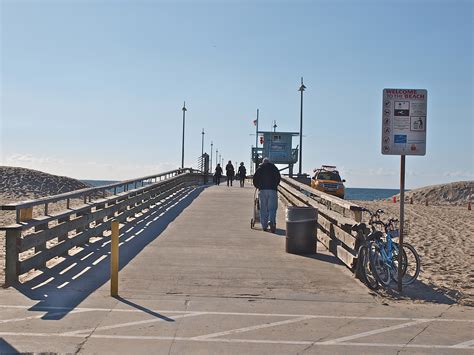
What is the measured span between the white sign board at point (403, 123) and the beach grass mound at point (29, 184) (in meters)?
31.3

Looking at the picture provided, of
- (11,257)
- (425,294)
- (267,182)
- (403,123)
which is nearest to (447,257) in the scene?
(267,182)

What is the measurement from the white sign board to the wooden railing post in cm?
552

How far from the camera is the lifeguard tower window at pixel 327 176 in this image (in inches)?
1533

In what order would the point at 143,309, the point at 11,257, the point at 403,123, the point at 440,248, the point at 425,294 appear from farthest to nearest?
the point at 440,248 → the point at 425,294 → the point at 403,123 → the point at 11,257 → the point at 143,309

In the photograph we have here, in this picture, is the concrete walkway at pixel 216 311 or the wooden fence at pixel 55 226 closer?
the concrete walkway at pixel 216 311

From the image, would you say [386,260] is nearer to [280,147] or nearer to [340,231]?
[340,231]

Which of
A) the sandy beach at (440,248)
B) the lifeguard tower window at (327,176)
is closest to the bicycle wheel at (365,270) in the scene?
the sandy beach at (440,248)

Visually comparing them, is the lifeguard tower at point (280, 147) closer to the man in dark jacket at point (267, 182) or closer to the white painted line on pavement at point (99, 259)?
the man in dark jacket at point (267, 182)

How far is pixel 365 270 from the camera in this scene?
33.4ft

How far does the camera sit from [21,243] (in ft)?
31.6

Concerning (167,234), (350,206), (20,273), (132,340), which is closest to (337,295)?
(350,206)

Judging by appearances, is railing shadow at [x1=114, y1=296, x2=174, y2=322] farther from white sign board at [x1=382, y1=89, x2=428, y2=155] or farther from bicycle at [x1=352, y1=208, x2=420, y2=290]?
white sign board at [x1=382, y1=89, x2=428, y2=155]

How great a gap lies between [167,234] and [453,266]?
22.2ft

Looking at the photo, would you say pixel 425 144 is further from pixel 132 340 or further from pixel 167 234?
pixel 167 234
